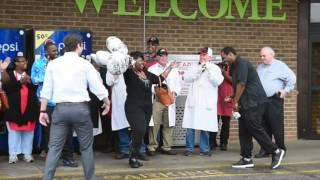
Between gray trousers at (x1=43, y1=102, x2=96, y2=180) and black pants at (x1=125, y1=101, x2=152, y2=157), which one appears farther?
black pants at (x1=125, y1=101, x2=152, y2=157)

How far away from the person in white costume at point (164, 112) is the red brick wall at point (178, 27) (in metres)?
1.05

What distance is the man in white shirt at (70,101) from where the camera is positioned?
21.9ft

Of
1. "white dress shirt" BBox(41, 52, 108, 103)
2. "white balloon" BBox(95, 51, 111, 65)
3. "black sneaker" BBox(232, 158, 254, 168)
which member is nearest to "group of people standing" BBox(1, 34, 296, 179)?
"black sneaker" BBox(232, 158, 254, 168)

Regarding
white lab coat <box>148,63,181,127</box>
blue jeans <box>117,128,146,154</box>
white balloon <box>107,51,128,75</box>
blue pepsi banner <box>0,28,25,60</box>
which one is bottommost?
blue jeans <box>117,128,146,154</box>

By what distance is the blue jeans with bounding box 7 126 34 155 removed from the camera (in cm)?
865

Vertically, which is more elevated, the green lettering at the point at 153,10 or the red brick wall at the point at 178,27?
the green lettering at the point at 153,10

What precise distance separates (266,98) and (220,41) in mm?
2653

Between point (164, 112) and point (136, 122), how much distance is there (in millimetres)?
1332

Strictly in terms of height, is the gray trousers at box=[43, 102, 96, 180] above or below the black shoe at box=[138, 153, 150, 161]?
above

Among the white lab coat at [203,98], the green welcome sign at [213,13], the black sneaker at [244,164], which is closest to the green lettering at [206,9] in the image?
the green welcome sign at [213,13]

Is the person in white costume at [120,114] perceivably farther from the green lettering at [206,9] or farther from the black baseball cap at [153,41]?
the green lettering at [206,9]

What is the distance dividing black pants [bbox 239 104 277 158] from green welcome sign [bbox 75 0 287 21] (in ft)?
9.70

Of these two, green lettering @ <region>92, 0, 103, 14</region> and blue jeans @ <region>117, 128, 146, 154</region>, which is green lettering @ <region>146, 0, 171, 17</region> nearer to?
green lettering @ <region>92, 0, 103, 14</region>

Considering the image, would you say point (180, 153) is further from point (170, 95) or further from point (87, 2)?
point (87, 2)
